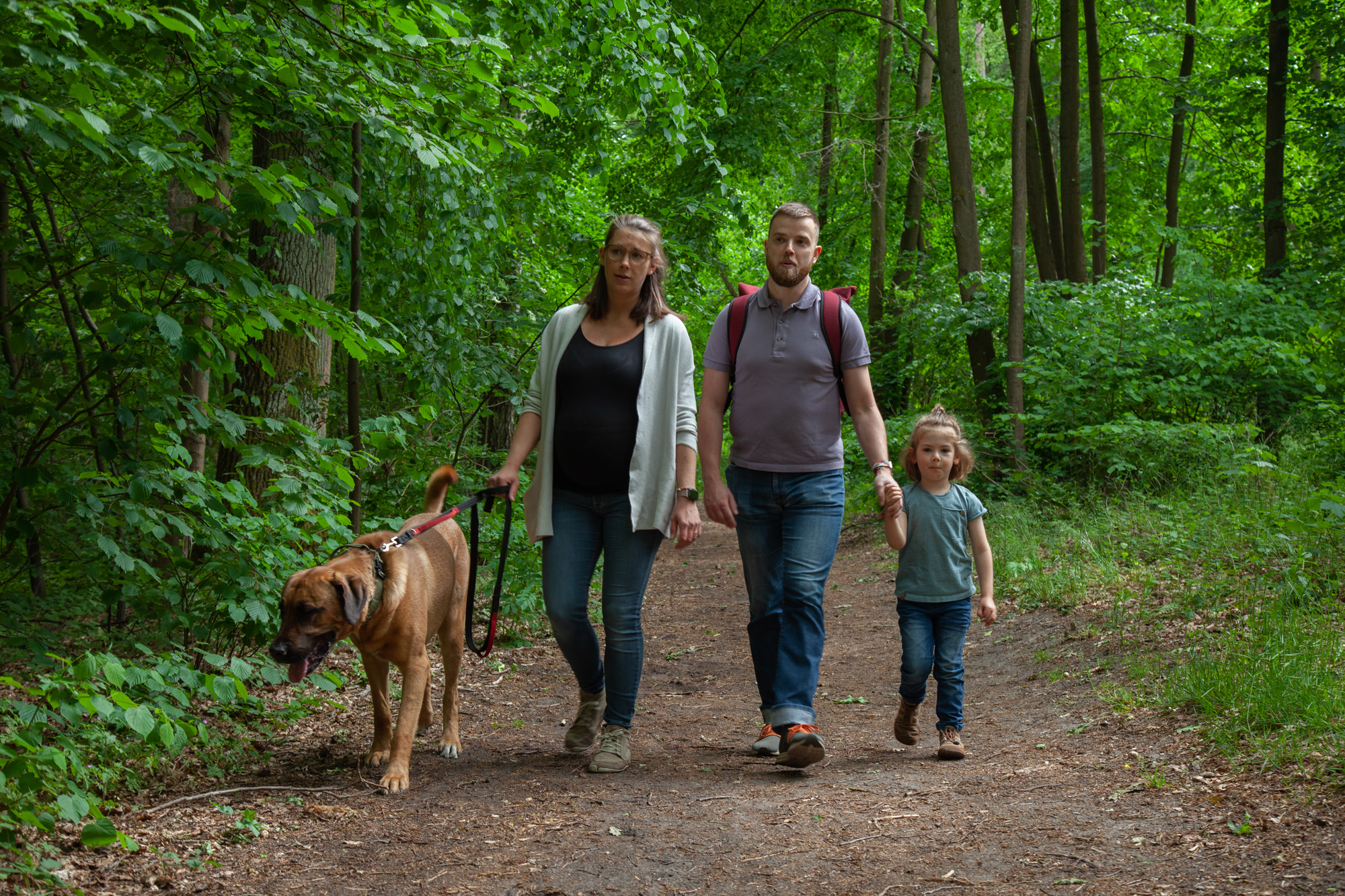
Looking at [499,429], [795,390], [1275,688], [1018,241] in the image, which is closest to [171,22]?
[795,390]

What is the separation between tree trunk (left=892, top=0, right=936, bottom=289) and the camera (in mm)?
18609


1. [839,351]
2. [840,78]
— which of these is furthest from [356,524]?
[840,78]

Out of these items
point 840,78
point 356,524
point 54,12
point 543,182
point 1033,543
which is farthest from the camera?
point 840,78

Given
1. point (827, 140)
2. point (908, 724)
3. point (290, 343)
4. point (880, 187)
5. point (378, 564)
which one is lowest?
point (908, 724)

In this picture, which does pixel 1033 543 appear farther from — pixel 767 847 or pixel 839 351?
pixel 767 847

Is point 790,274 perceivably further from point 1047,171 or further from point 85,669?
point 1047,171

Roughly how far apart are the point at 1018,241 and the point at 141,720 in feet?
38.1

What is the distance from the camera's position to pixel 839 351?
14.8 ft

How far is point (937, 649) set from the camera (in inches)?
189

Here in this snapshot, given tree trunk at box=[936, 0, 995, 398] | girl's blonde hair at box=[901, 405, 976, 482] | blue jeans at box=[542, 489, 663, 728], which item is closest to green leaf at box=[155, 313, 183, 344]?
blue jeans at box=[542, 489, 663, 728]

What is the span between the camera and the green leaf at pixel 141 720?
10.8ft

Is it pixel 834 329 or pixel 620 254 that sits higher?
pixel 620 254

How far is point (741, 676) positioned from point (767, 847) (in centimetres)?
384

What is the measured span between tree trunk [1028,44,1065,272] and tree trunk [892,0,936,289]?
1.92m
